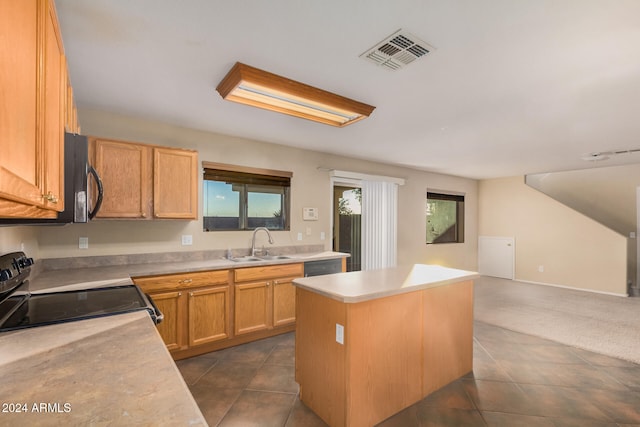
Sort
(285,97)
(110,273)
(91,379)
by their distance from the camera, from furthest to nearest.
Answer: (110,273) → (285,97) → (91,379)

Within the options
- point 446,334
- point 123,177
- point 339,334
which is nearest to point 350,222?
point 446,334

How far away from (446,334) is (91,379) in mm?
2370

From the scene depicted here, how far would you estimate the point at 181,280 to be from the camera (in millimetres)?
2895

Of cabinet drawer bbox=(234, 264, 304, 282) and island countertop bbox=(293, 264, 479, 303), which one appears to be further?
cabinet drawer bbox=(234, 264, 304, 282)

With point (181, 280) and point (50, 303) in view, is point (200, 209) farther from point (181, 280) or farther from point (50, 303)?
point (50, 303)

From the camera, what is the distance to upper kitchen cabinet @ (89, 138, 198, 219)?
9.14ft

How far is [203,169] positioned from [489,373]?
3580mm

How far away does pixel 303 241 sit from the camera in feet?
14.6

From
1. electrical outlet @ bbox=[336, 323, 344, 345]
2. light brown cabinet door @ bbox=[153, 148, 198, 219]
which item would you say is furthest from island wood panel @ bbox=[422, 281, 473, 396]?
light brown cabinet door @ bbox=[153, 148, 198, 219]

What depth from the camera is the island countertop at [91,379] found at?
2.29 feet

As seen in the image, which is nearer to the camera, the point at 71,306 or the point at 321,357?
the point at 71,306

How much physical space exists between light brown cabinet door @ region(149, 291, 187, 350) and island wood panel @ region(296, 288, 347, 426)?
50.4 inches

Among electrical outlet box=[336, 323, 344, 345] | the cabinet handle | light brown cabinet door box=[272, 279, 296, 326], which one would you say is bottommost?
light brown cabinet door box=[272, 279, 296, 326]

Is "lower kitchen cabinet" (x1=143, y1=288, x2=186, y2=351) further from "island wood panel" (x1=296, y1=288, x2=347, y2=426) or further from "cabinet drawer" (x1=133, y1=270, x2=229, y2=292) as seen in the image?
"island wood panel" (x1=296, y1=288, x2=347, y2=426)
